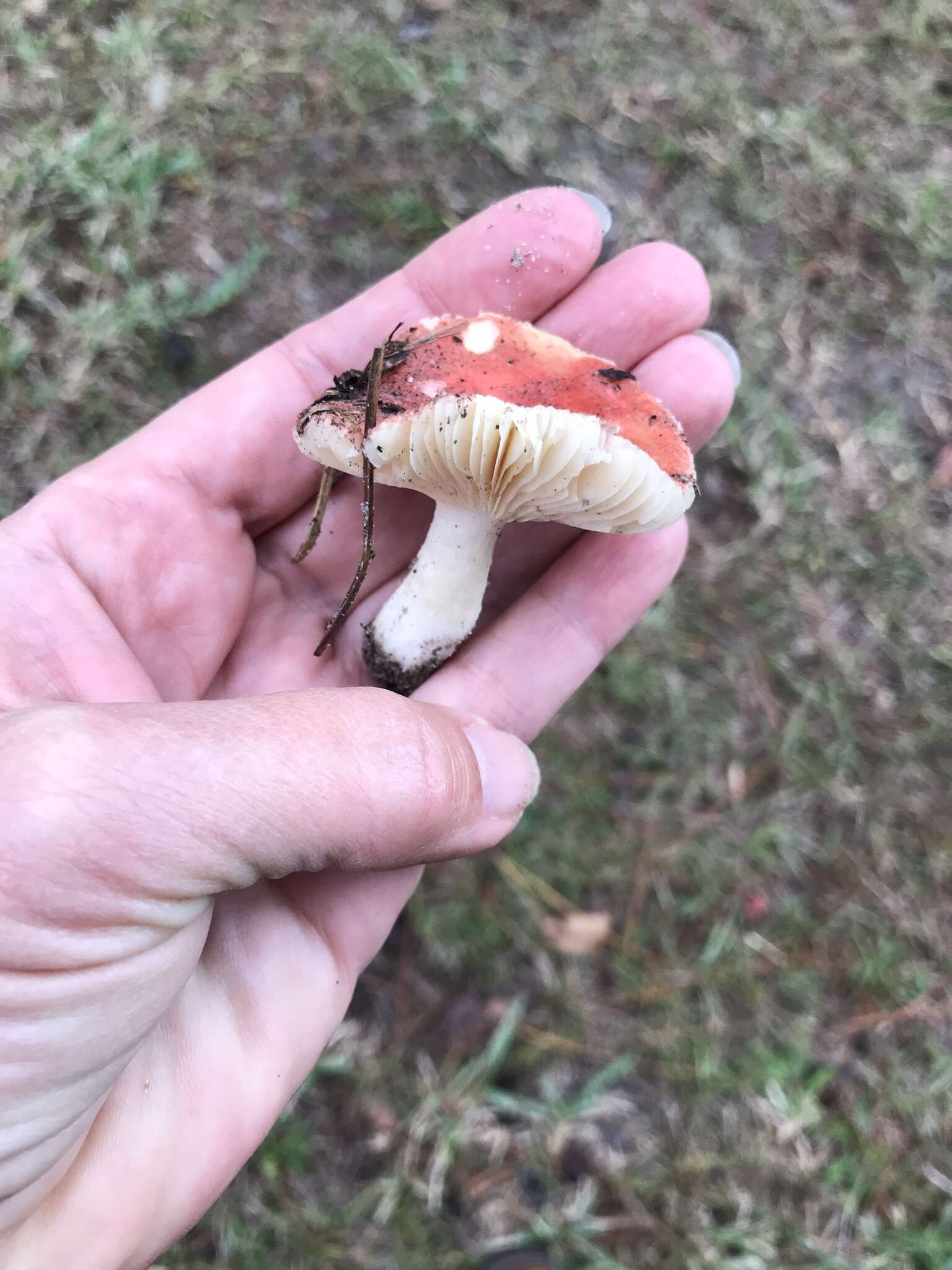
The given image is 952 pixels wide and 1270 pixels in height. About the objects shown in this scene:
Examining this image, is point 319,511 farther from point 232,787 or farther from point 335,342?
point 232,787

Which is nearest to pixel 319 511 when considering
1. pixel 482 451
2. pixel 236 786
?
pixel 482 451

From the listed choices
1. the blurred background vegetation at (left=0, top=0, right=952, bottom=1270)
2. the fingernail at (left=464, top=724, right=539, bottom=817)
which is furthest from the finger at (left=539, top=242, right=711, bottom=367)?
the fingernail at (left=464, top=724, right=539, bottom=817)

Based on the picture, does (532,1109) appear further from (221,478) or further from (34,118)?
(34,118)

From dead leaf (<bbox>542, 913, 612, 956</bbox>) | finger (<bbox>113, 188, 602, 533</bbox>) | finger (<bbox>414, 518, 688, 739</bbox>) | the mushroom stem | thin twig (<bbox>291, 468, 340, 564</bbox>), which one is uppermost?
finger (<bbox>113, 188, 602, 533</bbox>)

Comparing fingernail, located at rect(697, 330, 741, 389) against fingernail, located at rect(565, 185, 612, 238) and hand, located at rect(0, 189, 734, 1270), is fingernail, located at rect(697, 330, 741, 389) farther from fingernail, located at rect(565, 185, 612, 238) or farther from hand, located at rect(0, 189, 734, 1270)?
fingernail, located at rect(565, 185, 612, 238)

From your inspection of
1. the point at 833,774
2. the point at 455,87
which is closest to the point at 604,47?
the point at 455,87

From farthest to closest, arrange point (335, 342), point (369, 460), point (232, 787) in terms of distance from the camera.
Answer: point (335, 342) → point (369, 460) → point (232, 787)
